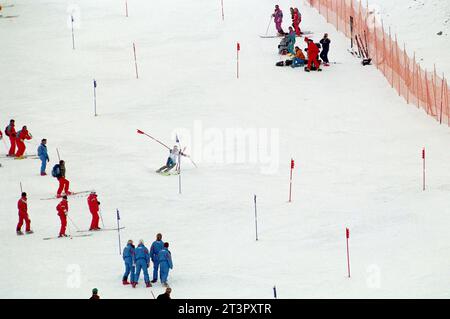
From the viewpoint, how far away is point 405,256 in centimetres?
2791

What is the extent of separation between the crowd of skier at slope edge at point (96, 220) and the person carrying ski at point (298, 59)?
355 inches

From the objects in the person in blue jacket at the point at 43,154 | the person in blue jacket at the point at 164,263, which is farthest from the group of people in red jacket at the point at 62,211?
the person in blue jacket at the point at 43,154

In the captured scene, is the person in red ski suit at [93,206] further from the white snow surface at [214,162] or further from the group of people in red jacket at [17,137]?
the group of people in red jacket at [17,137]

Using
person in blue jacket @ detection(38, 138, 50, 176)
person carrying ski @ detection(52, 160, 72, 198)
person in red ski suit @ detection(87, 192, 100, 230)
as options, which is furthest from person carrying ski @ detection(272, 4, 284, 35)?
person in red ski suit @ detection(87, 192, 100, 230)

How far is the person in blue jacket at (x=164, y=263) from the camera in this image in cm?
2681

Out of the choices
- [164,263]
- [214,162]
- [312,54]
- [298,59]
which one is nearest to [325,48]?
[312,54]

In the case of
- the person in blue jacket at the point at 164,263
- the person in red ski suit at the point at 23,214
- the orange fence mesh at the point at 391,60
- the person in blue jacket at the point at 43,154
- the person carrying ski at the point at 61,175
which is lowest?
the person in blue jacket at the point at 164,263

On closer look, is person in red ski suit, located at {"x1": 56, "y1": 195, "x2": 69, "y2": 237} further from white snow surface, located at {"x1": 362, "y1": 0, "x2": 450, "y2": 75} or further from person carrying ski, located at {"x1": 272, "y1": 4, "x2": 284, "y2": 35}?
white snow surface, located at {"x1": 362, "y1": 0, "x2": 450, "y2": 75}

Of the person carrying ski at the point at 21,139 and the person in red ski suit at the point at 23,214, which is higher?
the person carrying ski at the point at 21,139

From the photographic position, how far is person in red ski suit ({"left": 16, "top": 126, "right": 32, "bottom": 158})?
36594mm

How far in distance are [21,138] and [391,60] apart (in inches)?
517

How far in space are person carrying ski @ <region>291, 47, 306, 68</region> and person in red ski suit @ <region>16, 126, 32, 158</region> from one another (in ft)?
35.0

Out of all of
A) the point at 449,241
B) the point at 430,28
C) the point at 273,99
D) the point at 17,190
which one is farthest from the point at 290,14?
the point at 449,241

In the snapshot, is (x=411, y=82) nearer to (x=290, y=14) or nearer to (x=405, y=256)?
(x=290, y=14)
